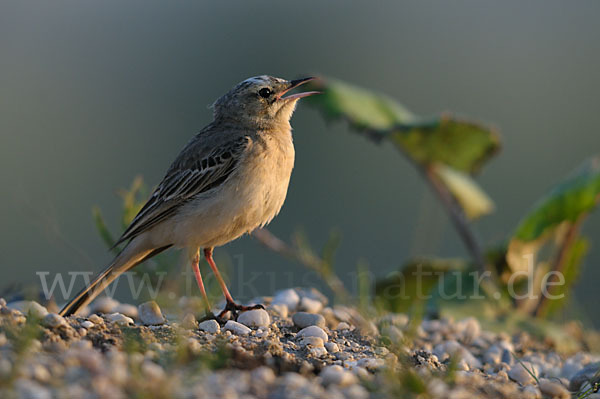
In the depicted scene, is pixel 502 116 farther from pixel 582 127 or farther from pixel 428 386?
pixel 428 386

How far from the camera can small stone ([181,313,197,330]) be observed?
4.42 m

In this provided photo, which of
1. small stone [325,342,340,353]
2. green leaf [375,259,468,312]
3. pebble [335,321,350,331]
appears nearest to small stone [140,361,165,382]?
small stone [325,342,340,353]

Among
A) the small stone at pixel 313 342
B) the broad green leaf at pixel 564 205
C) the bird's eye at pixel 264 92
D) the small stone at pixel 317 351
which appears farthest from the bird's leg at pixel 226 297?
the broad green leaf at pixel 564 205

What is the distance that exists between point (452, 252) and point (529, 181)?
19.8 feet

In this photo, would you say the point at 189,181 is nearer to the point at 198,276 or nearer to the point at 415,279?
the point at 198,276

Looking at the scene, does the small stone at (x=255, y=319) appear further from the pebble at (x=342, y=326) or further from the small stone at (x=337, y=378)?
the small stone at (x=337, y=378)

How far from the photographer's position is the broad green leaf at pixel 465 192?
7492mm

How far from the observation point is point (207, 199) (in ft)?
17.7

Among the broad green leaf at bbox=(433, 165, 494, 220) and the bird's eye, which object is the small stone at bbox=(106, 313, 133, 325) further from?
the broad green leaf at bbox=(433, 165, 494, 220)

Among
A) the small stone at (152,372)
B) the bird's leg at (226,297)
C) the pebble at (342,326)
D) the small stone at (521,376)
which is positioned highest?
the small stone at (152,372)

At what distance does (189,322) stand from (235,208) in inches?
39.5

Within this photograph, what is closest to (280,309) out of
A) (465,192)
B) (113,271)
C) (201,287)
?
(201,287)

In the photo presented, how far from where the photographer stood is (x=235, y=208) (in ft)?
17.1

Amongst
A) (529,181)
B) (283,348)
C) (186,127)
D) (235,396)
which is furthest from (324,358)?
(186,127)
